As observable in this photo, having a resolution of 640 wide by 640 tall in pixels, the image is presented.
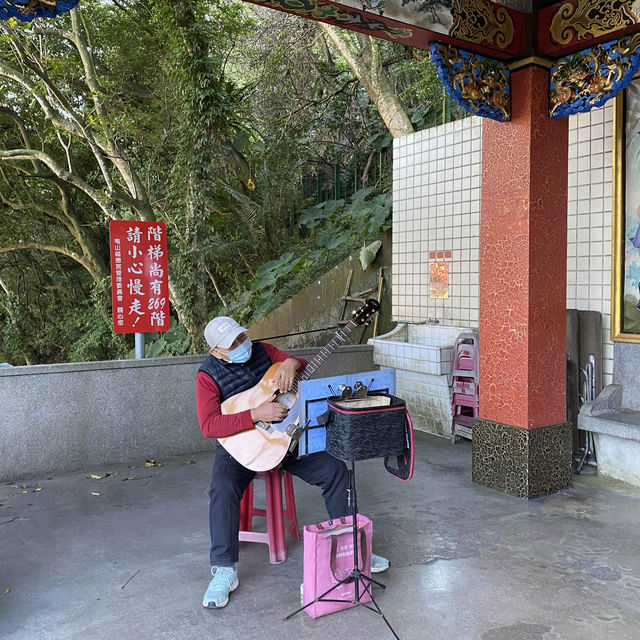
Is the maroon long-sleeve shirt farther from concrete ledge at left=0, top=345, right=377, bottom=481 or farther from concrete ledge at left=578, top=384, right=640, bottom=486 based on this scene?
concrete ledge at left=578, top=384, right=640, bottom=486

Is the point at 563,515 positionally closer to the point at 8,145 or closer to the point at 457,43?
the point at 457,43

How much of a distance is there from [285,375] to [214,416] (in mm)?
444

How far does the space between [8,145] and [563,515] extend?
13173 millimetres

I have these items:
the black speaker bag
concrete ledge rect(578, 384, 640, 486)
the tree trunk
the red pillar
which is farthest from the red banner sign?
the tree trunk

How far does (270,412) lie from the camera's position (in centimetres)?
294

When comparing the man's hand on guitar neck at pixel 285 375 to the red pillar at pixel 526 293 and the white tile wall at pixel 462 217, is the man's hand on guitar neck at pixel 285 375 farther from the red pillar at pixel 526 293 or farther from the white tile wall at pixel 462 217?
the white tile wall at pixel 462 217

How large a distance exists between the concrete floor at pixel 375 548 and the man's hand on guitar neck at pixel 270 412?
86 cm

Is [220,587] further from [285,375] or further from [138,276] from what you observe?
[138,276]

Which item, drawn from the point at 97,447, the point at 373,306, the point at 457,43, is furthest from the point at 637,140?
the point at 97,447

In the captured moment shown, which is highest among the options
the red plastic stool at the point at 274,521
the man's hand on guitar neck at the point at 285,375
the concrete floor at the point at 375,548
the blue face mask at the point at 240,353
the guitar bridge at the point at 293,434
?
the blue face mask at the point at 240,353

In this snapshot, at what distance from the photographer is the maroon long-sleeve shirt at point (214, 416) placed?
2996mm

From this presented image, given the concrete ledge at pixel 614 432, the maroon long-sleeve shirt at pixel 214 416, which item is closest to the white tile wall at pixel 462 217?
the concrete ledge at pixel 614 432

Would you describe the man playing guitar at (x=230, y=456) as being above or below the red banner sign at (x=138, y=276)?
below

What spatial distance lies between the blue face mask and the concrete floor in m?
1.14
